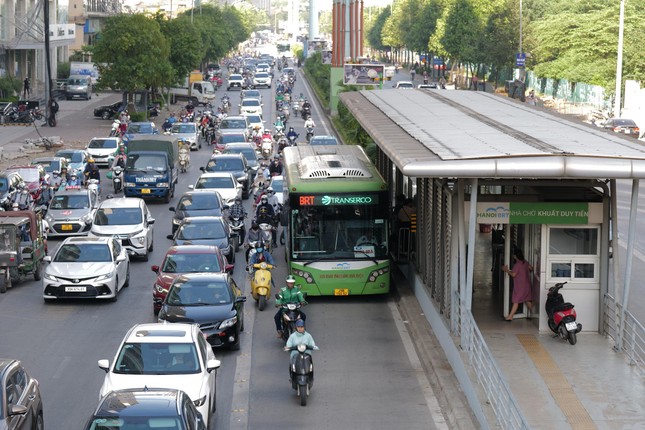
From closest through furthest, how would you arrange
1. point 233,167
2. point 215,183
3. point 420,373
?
point 420,373 → point 215,183 → point 233,167

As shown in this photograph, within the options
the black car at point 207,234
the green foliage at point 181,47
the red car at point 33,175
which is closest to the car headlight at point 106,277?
the black car at point 207,234

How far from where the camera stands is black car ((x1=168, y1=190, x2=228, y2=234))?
33.2m

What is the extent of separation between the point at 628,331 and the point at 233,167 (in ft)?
84.4

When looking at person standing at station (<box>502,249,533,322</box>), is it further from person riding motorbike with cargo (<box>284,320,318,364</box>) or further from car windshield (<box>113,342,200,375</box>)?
car windshield (<box>113,342,200,375</box>)

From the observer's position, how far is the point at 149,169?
41875 millimetres

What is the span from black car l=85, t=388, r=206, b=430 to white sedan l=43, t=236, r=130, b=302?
38.9ft

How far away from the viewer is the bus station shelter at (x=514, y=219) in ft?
56.8

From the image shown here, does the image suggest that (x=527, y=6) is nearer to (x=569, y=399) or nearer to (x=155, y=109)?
(x=155, y=109)

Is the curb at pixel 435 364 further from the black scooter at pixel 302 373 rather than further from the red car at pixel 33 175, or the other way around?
the red car at pixel 33 175

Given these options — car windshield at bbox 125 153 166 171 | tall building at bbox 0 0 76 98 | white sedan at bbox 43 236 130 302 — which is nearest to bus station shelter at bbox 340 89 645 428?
white sedan at bbox 43 236 130 302

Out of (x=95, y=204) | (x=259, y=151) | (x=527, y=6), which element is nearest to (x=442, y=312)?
(x=95, y=204)

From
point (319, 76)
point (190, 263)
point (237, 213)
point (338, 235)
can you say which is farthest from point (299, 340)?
point (319, 76)

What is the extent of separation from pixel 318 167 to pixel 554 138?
6.83 meters

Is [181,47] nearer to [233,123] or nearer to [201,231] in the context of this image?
[233,123]
